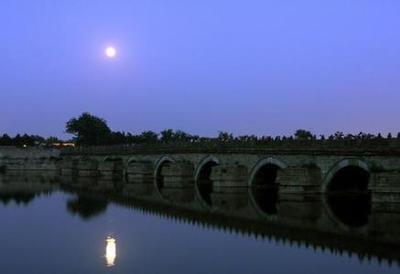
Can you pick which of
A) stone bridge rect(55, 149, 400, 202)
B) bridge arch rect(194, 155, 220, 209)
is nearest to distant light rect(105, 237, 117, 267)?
stone bridge rect(55, 149, 400, 202)

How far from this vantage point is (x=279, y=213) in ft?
111

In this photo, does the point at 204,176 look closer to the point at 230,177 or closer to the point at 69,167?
the point at 230,177

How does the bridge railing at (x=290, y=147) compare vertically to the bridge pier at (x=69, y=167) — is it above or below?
above

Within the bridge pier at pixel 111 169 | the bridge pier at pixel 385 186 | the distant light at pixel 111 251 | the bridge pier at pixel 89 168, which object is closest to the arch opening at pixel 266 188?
the bridge pier at pixel 385 186

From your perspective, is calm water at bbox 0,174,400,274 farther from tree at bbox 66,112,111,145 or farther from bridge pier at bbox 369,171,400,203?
tree at bbox 66,112,111,145

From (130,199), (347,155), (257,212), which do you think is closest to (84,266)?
(257,212)

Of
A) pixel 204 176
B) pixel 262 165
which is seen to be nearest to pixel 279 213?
pixel 262 165

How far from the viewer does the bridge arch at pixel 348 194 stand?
31.2m

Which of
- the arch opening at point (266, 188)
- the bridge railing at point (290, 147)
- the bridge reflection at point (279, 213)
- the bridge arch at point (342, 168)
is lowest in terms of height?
the bridge reflection at point (279, 213)

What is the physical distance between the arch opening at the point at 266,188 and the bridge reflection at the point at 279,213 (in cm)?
6

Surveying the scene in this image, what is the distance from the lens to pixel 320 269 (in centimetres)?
2083

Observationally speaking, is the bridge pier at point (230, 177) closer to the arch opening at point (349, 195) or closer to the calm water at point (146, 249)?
the arch opening at point (349, 195)

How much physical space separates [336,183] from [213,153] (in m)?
15.0

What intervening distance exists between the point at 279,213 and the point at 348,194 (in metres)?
9.89
